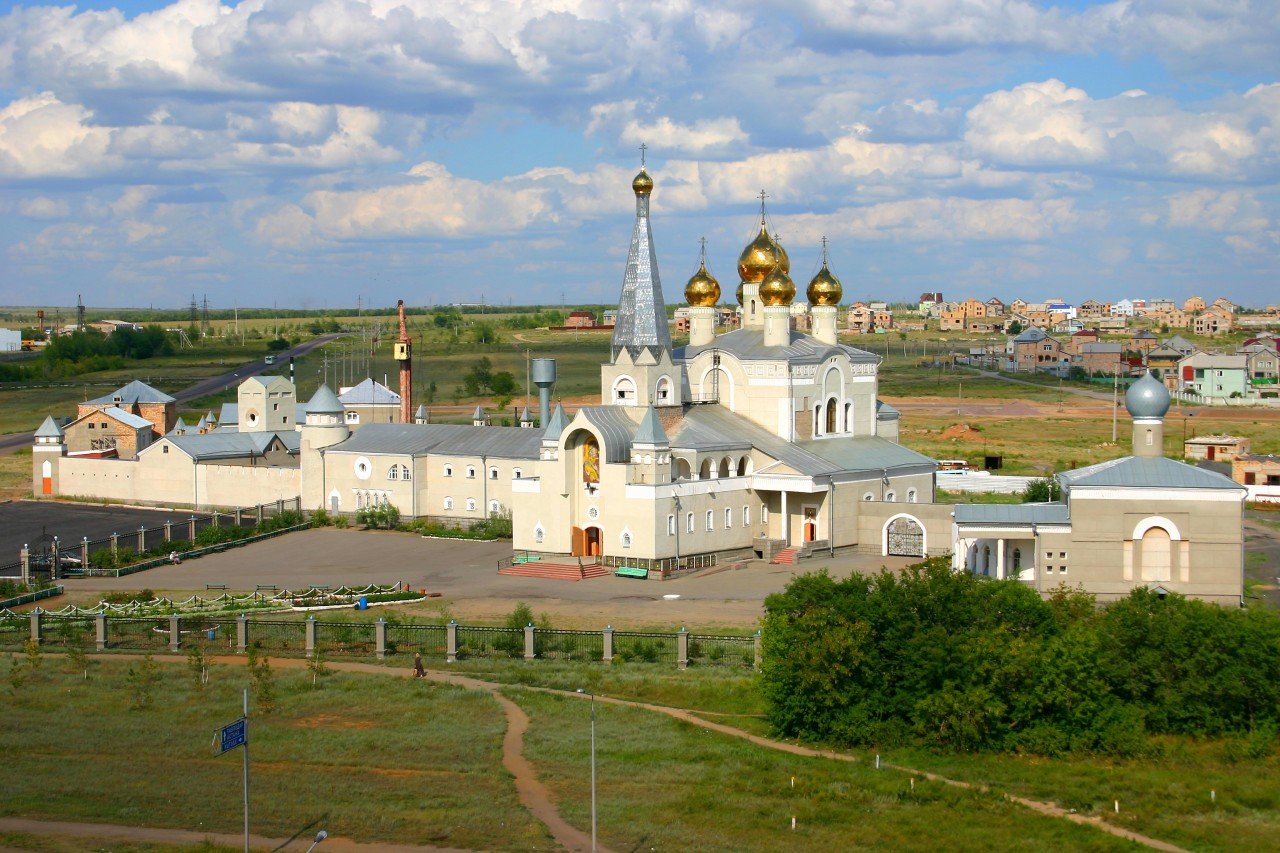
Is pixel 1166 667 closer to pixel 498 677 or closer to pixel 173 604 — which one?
pixel 498 677

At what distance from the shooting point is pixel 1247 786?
73.6 feet

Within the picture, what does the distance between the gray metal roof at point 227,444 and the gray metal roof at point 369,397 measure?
3.77 m

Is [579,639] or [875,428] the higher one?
[875,428]

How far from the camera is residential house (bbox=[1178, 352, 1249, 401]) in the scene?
336 ft

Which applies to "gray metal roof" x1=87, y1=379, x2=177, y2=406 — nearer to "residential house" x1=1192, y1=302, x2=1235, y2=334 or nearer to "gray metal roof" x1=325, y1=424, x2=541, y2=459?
"gray metal roof" x1=325, y1=424, x2=541, y2=459

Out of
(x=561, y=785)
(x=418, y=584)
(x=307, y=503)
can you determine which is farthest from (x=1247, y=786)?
(x=307, y=503)

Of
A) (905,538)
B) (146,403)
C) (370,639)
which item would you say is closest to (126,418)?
(146,403)

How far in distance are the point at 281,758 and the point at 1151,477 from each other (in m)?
20.2

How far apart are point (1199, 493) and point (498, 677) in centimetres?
1586

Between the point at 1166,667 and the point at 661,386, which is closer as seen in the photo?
the point at 1166,667

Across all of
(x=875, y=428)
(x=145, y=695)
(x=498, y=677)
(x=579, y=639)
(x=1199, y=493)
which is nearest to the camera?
(x=145, y=695)

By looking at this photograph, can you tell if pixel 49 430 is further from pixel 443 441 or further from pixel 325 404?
pixel 443 441

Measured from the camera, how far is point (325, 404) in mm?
52125

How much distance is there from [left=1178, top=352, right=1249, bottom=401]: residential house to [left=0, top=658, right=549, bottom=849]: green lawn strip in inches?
3371
